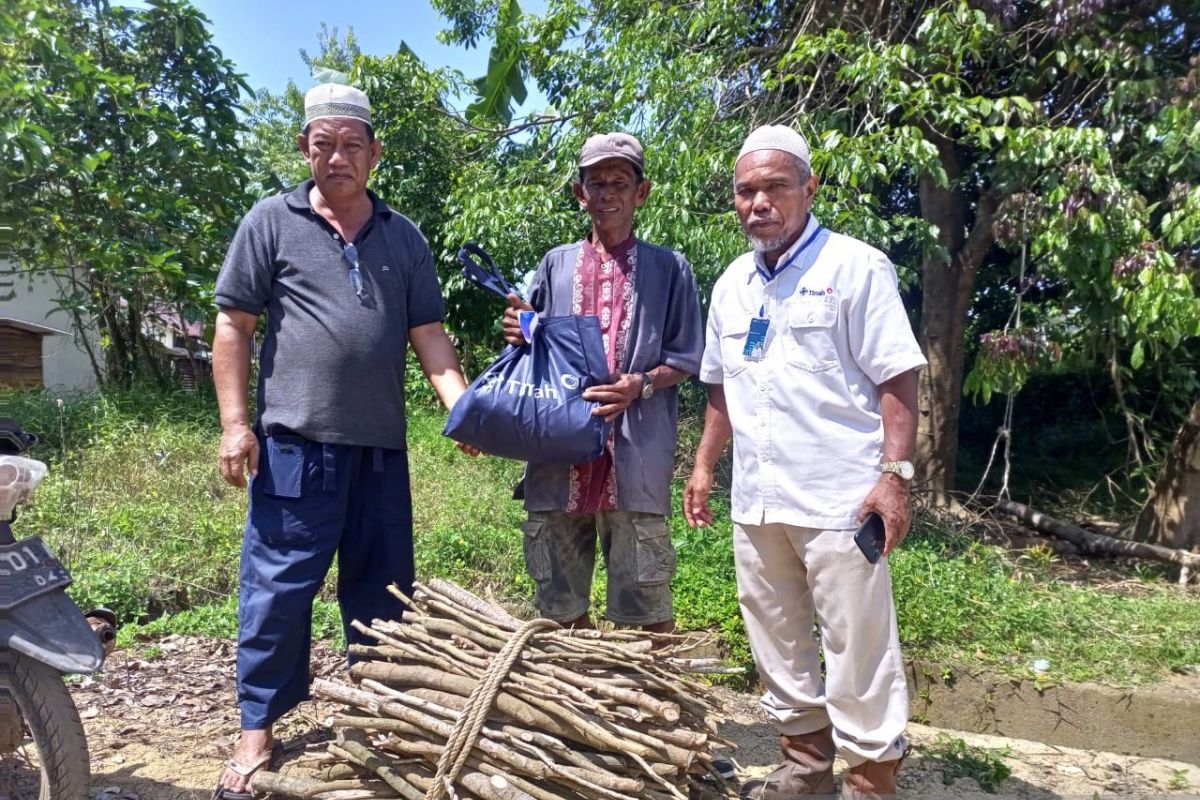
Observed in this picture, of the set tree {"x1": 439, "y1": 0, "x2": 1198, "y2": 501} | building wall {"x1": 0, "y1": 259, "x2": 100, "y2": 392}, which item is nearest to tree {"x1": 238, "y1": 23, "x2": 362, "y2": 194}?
building wall {"x1": 0, "y1": 259, "x2": 100, "y2": 392}

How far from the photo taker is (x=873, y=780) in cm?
257

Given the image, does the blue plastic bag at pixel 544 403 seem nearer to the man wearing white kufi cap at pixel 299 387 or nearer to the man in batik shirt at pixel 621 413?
the man in batik shirt at pixel 621 413

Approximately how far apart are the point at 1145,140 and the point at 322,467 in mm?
5034

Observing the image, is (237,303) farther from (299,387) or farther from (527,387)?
(527,387)

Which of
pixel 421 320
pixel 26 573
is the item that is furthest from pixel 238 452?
pixel 421 320

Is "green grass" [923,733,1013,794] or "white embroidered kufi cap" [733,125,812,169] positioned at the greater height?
"white embroidered kufi cap" [733,125,812,169]

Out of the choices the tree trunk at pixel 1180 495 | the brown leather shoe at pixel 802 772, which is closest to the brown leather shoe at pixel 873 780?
the brown leather shoe at pixel 802 772

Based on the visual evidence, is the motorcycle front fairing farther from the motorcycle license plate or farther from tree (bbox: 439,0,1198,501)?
tree (bbox: 439,0,1198,501)

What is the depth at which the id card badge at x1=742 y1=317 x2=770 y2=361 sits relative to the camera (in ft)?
8.86

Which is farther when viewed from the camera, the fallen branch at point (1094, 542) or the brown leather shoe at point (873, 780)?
the fallen branch at point (1094, 542)

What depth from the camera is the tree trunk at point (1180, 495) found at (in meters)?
6.00

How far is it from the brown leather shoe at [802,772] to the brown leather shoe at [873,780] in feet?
0.60

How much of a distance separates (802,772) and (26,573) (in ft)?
7.73

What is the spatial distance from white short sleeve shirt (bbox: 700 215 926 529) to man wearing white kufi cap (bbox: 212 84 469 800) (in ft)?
3.99
